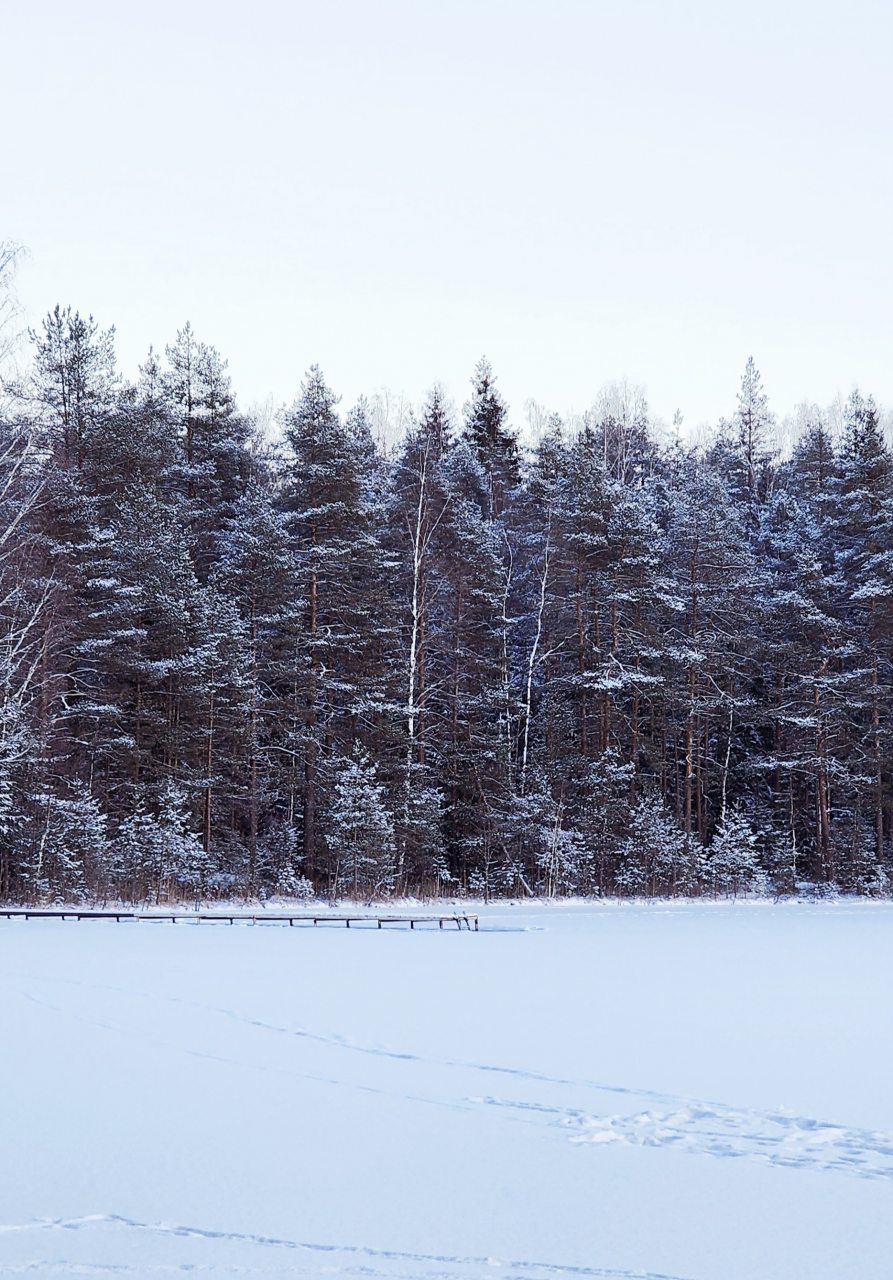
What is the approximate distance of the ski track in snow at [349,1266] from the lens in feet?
13.6

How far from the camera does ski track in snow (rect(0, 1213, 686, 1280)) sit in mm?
4141

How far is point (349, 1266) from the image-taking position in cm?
423

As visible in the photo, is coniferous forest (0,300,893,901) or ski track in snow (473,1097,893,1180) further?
coniferous forest (0,300,893,901)

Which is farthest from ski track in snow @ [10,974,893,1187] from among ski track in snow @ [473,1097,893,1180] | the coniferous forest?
the coniferous forest

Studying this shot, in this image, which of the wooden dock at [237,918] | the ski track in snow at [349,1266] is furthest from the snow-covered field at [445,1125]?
the wooden dock at [237,918]

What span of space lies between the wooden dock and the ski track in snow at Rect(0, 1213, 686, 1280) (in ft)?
51.1

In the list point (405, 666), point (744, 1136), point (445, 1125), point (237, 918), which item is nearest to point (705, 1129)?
point (744, 1136)

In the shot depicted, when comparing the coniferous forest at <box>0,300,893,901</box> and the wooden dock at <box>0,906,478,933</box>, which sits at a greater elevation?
the coniferous forest at <box>0,300,893,901</box>

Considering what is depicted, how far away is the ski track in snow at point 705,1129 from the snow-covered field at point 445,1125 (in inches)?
0.8

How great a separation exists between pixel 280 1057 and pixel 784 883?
26.0 metres

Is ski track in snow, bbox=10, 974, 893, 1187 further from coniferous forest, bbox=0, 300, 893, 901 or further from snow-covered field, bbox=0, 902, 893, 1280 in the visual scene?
coniferous forest, bbox=0, 300, 893, 901

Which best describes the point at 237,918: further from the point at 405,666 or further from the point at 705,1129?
the point at 705,1129

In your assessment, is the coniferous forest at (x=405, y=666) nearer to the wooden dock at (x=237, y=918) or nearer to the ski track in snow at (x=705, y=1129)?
the wooden dock at (x=237, y=918)

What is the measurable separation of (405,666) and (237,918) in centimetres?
1175
